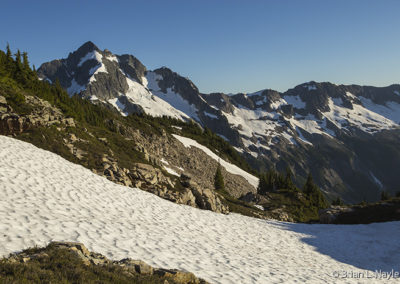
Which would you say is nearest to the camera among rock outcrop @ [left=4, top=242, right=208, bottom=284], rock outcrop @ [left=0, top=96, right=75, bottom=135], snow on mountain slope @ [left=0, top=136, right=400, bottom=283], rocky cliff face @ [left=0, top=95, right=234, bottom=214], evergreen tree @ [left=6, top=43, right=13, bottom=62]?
rock outcrop @ [left=4, top=242, right=208, bottom=284]

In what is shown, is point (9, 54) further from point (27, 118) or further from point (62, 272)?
point (62, 272)

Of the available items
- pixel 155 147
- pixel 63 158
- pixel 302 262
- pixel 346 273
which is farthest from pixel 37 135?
pixel 155 147

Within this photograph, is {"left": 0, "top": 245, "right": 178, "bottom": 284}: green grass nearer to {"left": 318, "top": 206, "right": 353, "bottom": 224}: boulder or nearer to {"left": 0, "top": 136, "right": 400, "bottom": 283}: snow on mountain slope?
{"left": 0, "top": 136, "right": 400, "bottom": 283}: snow on mountain slope

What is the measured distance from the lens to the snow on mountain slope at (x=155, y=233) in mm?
11000

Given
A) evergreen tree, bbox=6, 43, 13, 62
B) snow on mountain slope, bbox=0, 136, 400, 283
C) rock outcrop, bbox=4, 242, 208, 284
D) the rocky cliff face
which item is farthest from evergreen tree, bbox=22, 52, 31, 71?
rock outcrop, bbox=4, 242, 208, 284

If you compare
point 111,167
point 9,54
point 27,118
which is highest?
point 9,54

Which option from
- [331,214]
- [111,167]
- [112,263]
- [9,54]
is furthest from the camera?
[9,54]

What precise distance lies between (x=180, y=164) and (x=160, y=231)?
55.2 metres

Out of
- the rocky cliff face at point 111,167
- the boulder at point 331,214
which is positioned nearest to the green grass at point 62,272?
the rocky cliff face at point 111,167

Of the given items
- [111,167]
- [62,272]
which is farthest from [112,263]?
[111,167]

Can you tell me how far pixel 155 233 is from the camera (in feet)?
47.2

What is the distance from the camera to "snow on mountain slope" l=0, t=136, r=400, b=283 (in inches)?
433

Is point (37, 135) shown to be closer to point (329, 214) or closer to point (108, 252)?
point (108, 252)

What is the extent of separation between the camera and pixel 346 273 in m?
15.3
